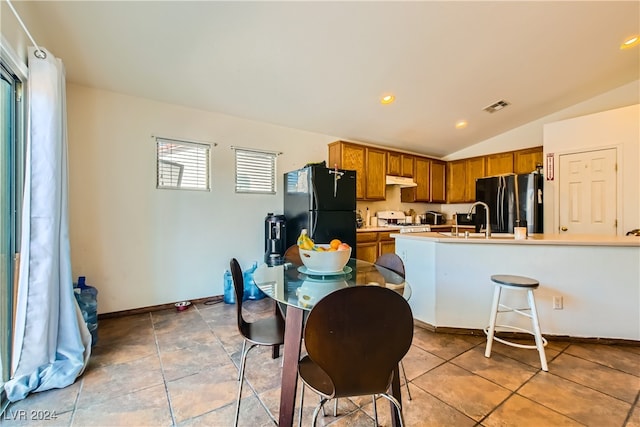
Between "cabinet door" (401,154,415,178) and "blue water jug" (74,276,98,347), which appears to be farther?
"cabinet door" (401,154,415,178)

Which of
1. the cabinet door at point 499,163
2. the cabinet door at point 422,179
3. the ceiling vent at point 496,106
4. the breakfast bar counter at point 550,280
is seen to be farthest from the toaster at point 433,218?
the breakfast bar counter at point 550,280

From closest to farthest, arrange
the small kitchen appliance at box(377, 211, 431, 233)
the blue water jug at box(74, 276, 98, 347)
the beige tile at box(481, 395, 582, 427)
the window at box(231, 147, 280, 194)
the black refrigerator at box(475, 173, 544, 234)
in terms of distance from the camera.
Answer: the beige tile at box(481, 395, 582, 427) → the blue water jug at box(74, 276, 98, 347) → the window at box(231, 147, 280, 194) → the black refrigerator at box(475, 173, 544, 234) → the small kitchen appliance at box(377, 211, 431, 233)

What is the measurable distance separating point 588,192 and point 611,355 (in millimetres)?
2402

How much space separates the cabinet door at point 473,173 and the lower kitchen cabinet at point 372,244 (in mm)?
1991

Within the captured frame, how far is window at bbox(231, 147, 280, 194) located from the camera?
12.0 ft

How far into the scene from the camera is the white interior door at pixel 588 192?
3.52 metres

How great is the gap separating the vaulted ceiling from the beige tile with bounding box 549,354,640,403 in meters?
2.80

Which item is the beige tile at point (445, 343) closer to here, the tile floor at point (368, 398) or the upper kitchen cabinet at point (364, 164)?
the tile floor at point (368, 398)

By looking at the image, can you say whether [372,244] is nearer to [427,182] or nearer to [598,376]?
[427,182]

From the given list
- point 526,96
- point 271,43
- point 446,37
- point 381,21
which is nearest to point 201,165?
point 271,43

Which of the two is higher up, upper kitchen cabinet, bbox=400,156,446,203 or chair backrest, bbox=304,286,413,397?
upper kitchen cabinet, bbox=400,156,446,203

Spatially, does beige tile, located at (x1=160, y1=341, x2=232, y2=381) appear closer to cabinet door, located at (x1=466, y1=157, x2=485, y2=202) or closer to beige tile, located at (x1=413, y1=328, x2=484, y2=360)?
beige tile, located at (x1=413, y1=328, x2=484, y2=360)

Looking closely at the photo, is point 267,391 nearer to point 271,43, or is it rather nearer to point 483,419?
point 483,419

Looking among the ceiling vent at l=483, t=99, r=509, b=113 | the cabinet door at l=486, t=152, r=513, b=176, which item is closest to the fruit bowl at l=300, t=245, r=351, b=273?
the ceiling vent at l=483, t=99, r=509, b=113
